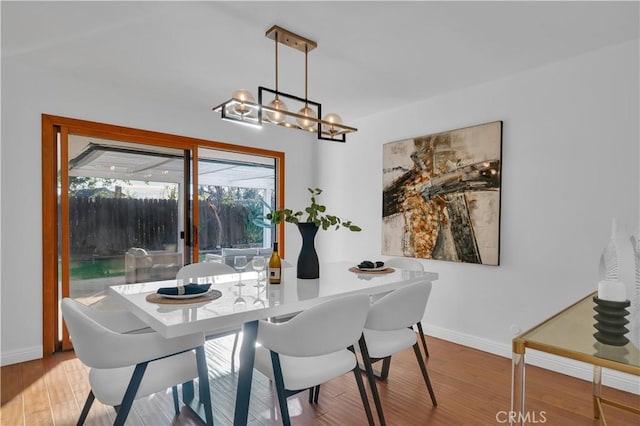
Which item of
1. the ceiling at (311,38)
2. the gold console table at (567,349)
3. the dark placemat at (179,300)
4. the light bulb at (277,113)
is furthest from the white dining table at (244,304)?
the ceiling at (311,38)

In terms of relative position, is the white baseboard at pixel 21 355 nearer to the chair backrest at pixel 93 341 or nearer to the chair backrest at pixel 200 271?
the chair backrest at pixel 200 271

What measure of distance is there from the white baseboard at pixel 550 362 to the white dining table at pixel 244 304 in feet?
3.89

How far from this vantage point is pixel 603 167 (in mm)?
2547

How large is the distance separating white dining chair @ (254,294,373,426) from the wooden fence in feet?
7.87

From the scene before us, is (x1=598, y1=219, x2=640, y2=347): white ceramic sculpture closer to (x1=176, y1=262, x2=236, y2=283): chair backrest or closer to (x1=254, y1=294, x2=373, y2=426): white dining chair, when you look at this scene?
(x1=254, y1=294, x2=373, y2=426): white dining chair

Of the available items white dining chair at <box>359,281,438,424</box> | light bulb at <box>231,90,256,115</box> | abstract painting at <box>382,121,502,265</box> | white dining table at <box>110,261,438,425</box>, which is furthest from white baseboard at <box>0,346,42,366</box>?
abstract painting at <box>382,121,502,265</box>

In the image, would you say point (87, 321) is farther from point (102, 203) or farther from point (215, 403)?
point (102, 203)

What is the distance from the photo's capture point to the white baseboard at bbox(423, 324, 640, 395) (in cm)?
246

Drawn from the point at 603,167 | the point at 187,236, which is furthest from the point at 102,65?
the point at 603,167

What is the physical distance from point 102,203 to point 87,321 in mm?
2302

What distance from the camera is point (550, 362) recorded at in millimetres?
2809

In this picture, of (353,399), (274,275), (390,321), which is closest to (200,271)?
(274,275)

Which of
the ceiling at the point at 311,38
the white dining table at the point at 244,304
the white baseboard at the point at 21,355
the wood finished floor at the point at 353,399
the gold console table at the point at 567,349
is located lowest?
the wood finished floor at the point at 353,399

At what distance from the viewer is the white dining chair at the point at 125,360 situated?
142 centimetres
